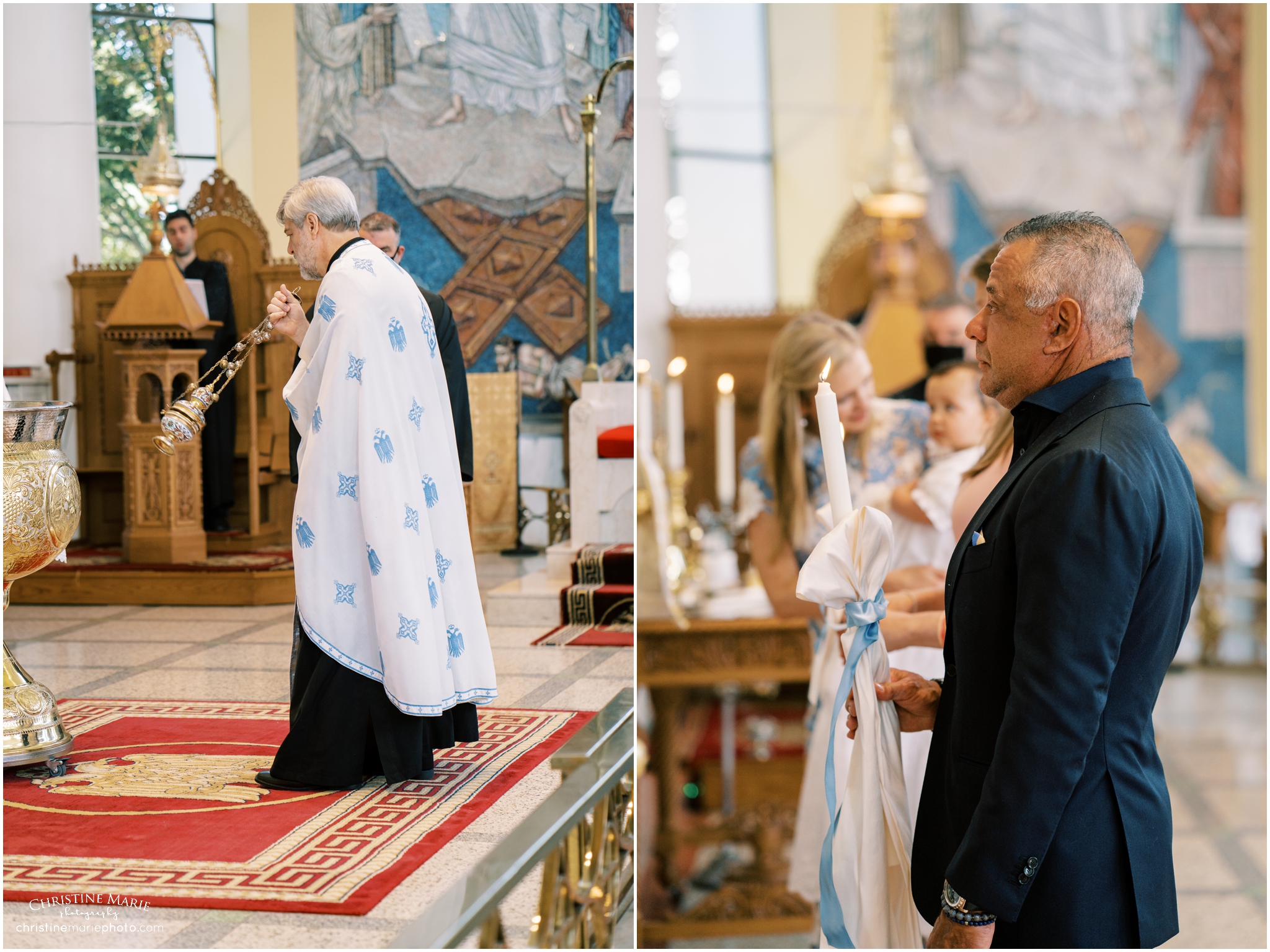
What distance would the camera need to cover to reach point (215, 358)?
770 cm

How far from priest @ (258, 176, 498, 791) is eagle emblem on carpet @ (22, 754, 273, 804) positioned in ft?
0.34

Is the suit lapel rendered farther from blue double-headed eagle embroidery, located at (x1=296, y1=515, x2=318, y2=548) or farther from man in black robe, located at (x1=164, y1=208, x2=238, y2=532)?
man in black robe, located at (x1=164, y1=208, x2=238, y2=532)

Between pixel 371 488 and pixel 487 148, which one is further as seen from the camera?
pixel 487 148

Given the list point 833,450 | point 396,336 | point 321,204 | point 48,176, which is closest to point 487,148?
point 48,176

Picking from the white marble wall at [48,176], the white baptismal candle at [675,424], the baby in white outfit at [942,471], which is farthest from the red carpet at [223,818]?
the white marble wall at [48,176]

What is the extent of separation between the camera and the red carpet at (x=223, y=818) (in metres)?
2.52

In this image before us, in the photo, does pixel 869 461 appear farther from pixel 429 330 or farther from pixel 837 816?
pixel 837 816

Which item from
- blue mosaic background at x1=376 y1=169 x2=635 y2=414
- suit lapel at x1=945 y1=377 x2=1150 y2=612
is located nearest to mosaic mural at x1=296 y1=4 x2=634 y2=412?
blue mosaic background at x1=376 y1=169 x2=635 y2=414

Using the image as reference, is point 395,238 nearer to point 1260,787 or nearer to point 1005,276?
point 1005,276

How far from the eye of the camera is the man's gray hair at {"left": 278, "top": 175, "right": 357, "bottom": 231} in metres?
3.23

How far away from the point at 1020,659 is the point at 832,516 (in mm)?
427

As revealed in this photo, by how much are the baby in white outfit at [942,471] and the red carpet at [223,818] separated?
1.26 metres

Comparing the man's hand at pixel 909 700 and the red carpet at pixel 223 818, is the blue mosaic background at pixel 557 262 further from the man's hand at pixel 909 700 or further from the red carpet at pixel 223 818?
the man's hand at pixel 909 700

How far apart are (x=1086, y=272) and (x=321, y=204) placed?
2.25 metres
